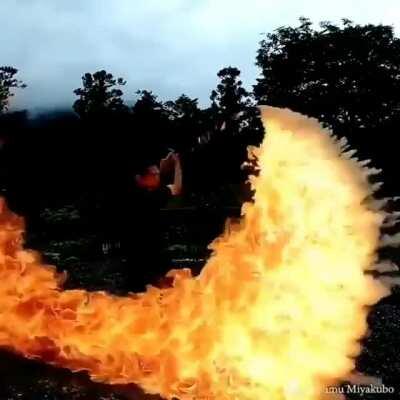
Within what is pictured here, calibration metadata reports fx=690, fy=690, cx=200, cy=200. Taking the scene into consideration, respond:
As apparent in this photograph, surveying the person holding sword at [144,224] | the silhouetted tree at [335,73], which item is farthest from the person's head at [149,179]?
the silhouetted tree at [335,73]

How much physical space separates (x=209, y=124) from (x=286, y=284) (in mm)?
3103

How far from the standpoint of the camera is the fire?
3.96m

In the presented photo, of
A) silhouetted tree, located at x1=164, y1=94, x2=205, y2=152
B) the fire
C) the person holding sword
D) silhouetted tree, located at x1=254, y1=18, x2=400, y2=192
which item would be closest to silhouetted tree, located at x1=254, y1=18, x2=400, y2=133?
silhouetted tree, located at x1=254, y1=18, x2=400, y2=192

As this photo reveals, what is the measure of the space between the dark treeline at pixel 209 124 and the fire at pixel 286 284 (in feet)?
6.10

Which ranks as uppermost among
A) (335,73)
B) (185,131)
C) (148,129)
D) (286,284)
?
(335,73)

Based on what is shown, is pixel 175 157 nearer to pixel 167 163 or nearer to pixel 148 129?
pixel 167 163

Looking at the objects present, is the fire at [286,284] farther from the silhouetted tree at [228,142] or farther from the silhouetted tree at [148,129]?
the silhouetted tree at [148,129]

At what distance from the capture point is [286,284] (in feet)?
13.4

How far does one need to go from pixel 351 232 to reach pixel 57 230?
37.9 ft

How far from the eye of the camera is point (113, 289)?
33.2 feet

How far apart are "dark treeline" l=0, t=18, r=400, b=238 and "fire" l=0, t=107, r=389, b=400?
73.2 inches

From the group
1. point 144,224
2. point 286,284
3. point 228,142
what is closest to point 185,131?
point 228,142

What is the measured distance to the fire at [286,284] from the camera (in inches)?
A: 156

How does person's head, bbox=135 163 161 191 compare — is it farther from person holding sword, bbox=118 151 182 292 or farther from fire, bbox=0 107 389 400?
fire, bbox=0 107 389 400
